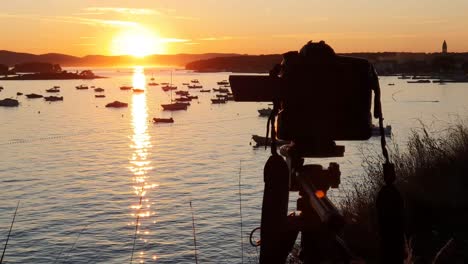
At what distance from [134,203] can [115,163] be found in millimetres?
17832

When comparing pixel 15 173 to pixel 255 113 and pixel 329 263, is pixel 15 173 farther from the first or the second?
pixel 255 113

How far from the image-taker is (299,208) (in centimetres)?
241

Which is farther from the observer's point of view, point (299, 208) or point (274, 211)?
point (299, 208)

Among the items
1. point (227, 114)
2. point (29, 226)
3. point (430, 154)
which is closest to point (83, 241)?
point (29, 226)

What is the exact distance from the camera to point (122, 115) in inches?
4058

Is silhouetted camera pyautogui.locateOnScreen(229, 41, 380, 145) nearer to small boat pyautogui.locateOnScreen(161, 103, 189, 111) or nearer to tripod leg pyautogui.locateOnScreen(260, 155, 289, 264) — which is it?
tripod leg pyautogui.locateOnScreen(260, 155, 289, 264)

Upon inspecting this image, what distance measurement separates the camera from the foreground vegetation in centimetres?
893

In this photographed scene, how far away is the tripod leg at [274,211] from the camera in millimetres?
2062

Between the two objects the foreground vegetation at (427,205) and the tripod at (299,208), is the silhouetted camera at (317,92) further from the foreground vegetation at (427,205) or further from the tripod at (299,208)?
the foreground vegetation at (427,205)

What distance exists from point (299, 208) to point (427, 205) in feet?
28.0

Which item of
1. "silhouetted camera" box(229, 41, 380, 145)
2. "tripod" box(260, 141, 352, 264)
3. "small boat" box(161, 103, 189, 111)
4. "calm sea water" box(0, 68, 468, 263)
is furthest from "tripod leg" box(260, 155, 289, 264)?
"small boat" box(161, 103, 189, 111)

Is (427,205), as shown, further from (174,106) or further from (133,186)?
(174,106)

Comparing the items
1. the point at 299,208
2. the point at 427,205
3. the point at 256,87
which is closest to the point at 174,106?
the point at 427,205

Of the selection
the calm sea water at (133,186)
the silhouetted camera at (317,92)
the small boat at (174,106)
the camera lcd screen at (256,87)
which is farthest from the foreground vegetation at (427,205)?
the small boat at (174,106)
